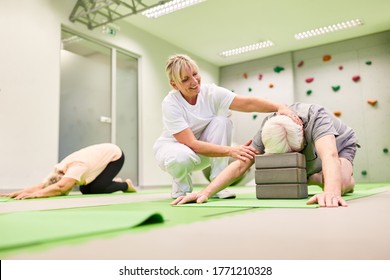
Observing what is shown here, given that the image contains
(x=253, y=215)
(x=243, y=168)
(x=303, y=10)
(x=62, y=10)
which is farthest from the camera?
(x=303, y=10)

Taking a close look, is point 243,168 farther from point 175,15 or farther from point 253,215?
point 175,15

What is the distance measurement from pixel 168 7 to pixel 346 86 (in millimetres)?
3843

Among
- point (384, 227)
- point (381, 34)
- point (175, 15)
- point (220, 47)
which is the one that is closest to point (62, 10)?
point (175, 15)

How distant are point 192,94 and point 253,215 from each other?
4.03 feet

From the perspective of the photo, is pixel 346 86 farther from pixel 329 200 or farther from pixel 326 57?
pixel 329 200

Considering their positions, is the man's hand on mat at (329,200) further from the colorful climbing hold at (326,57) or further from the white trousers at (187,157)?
the colorful climbing hold at (326,57)

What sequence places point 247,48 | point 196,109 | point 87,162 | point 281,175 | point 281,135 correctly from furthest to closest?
point 247,48 < point 87,162 < point 196,109 < point 281,175 < point 281,135

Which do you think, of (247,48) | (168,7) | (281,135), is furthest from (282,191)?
(247,48)

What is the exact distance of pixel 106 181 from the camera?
3564mm

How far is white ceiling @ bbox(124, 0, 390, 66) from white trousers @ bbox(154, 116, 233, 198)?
→ 11.8 ft

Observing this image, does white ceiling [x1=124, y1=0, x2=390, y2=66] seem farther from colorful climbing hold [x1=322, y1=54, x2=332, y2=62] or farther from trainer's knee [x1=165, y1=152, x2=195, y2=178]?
trainer's knee [x1=165, y1=152, x2=195, y2=178]

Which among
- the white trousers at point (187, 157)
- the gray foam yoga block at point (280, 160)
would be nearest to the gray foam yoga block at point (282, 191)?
the gray foam yoga block at point (280, 160)

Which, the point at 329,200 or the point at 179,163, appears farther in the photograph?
the point at 179,163

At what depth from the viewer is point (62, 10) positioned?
5086 mm
